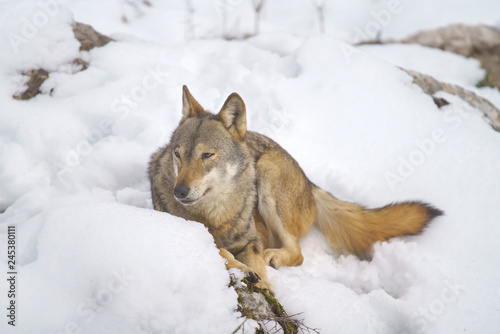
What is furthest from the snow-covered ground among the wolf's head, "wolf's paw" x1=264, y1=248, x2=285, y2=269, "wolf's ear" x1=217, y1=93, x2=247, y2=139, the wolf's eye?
"wolf's ear" x1=217, y1=93, x2=247, y2=139

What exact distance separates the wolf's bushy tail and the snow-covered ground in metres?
0.14

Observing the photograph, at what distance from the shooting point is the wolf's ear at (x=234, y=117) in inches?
137

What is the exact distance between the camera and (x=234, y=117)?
3.56m

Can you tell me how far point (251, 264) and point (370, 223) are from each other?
150 centimetres

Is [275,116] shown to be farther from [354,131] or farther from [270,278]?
[270,278]

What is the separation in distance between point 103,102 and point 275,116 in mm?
2500

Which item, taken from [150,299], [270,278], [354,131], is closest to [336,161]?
[354,131]

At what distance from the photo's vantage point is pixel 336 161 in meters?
4.91
